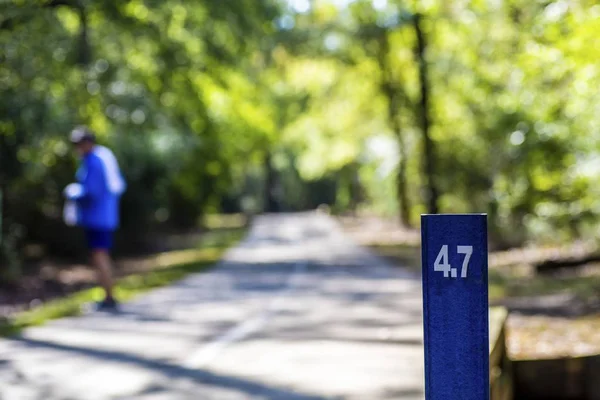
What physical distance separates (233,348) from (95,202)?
306 centimetres

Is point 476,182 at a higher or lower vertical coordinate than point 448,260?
higher

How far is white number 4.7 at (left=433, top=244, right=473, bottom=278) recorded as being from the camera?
340 centimetres

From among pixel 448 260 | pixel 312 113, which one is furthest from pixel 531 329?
pixel 312 113

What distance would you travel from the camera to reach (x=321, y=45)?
120 ft

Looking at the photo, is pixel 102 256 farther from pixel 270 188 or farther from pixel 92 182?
pixel 270 188

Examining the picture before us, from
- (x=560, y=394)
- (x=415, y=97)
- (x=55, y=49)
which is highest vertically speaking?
(x=415, y=97)

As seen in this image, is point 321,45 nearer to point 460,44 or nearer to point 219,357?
point 460,44

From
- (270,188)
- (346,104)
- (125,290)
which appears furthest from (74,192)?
(270,188)

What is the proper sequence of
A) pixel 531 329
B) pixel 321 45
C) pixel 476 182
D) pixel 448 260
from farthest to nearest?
pixel 321 45 → pixel 476 182 → pixel 531 329 → pixel 448 260

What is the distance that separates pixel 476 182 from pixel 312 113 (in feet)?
43.3

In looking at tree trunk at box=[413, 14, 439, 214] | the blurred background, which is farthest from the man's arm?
tree trunk at box=[413, 14, 439, 214]

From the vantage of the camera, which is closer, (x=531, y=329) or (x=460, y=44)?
(x=531, y=329)

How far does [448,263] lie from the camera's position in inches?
135

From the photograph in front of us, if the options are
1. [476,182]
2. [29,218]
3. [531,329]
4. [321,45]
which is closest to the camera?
[531,329]
